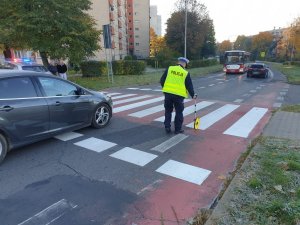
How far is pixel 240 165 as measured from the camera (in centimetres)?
468

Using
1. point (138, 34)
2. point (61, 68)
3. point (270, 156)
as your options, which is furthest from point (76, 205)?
point (138, 34)

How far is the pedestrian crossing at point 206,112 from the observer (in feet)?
23.7

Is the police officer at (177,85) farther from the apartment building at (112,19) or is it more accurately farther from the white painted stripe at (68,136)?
the apartment building at (112,19)

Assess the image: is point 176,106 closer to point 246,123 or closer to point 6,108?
point 246,123

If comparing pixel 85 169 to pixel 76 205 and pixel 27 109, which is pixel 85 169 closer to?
pixel 76 205

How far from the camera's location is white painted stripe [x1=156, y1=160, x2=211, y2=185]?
13.7ft

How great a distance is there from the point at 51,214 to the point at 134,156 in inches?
80.8

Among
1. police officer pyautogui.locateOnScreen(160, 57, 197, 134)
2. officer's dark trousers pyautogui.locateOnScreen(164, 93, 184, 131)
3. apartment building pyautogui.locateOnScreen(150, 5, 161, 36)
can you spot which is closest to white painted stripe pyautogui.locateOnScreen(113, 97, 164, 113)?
officer's dark trousers pyautogui.locateOnScreen(164, 93, 184, 131)

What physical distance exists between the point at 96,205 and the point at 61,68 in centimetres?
1164

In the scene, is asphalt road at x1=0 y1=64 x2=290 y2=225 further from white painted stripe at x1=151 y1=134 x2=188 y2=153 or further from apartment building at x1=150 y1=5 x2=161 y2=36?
apartment building at x1=150 y1=5 x2=161 y2=36

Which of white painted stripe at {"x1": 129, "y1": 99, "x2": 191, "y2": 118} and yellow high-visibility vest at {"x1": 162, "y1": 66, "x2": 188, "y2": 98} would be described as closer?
yellow high-visibility vest at {"x1": 162, "y1": 66, "x2": 188, "y2": 98}

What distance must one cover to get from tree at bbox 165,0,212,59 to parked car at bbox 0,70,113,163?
4559cm

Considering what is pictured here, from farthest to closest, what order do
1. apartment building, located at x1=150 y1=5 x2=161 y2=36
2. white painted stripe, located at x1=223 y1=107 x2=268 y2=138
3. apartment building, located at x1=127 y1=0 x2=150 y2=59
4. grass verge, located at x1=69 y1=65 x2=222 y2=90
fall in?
apartment building, located at x1=150 y1=5 x2=161 y2=36, apartment building, located at x1=127 y1=0 x2=150 y2=59, grass verge, located at x1=69 y1=65 x2=222 y2=90, white painted stripe, located at x1=223 y1=107 x2=268 y2=138

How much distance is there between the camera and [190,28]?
48.7 metres
